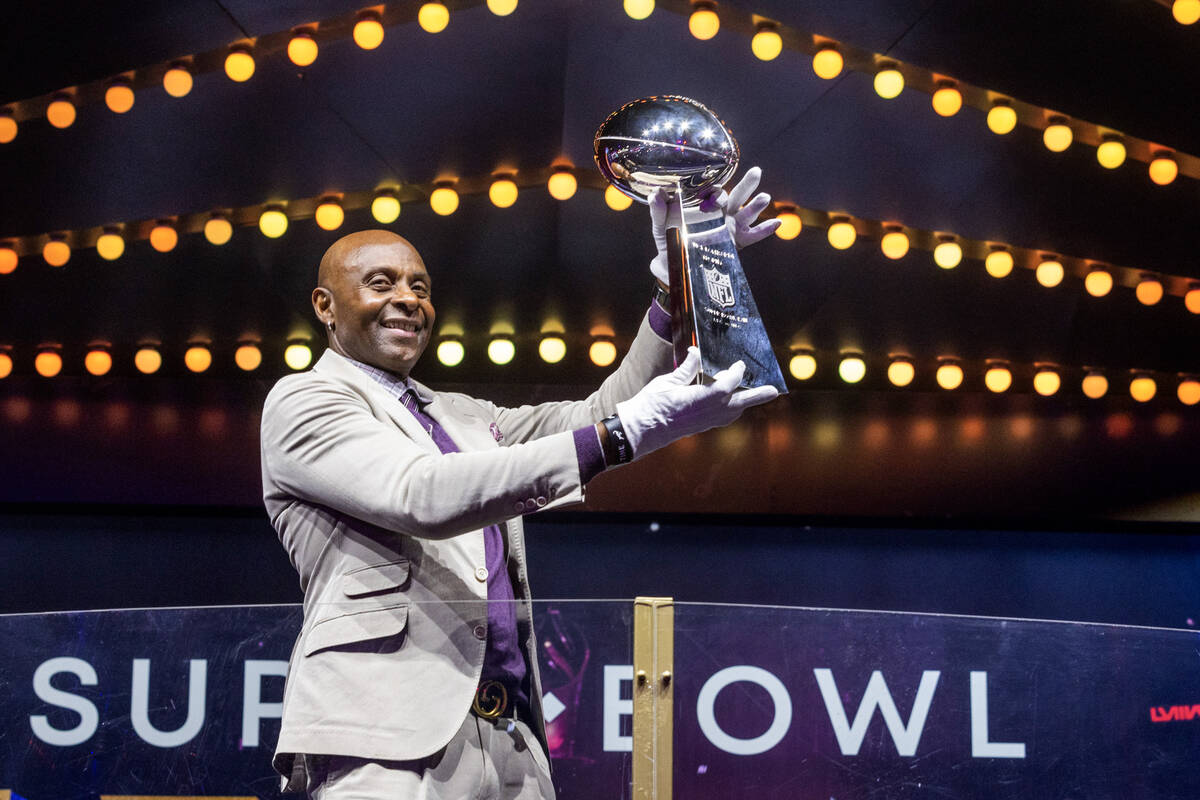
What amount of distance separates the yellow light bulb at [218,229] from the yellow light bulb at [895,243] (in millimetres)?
1820

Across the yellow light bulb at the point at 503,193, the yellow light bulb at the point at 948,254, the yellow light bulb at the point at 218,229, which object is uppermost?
the yellow light bulb at the point at 503,193

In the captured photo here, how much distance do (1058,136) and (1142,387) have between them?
1218 mm

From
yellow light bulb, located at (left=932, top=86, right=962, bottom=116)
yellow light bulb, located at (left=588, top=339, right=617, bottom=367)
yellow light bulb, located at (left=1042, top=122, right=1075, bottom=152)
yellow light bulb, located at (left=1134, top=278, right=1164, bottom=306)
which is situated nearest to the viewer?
yellow light bulb, located at (left=932, top=86, right=962, bottom=116)

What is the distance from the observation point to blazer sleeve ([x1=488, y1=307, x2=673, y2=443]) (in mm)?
2070

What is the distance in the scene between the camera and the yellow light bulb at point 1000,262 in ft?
11.5

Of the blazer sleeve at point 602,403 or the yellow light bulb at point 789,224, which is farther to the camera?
the yellow light bulb at point 789,224

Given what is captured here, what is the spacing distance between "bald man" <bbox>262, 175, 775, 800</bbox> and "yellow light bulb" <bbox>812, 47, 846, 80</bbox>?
4.98 feet

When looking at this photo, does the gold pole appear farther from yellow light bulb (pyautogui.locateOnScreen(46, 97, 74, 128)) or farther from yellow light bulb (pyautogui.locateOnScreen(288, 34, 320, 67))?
yellow light bulb (pyautogui.locateOnScreen(46, 97, 74, 128))

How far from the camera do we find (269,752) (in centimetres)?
203

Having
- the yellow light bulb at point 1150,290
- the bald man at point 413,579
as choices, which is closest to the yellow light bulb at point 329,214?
the bald man at point 413,579

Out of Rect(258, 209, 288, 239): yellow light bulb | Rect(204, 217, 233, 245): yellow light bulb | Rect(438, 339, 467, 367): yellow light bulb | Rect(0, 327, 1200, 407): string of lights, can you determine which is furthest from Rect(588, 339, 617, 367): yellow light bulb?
Rect(204, 217, 233, 245): yellow light bulb

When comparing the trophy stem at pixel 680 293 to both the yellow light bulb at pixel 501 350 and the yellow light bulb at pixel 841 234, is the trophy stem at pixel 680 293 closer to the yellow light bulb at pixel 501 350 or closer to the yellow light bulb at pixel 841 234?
the yellow light bulb at pixel 841 234

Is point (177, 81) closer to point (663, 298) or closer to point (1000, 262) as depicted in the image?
point (663, 298)

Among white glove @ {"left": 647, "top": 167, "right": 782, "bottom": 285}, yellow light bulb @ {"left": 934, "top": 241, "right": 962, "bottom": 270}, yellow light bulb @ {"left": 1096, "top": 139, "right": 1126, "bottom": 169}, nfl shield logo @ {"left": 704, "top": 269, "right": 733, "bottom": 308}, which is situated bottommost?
nfl shield logo @ {"left": 704, "top": 269, "right": 733, "bottom": 308}
